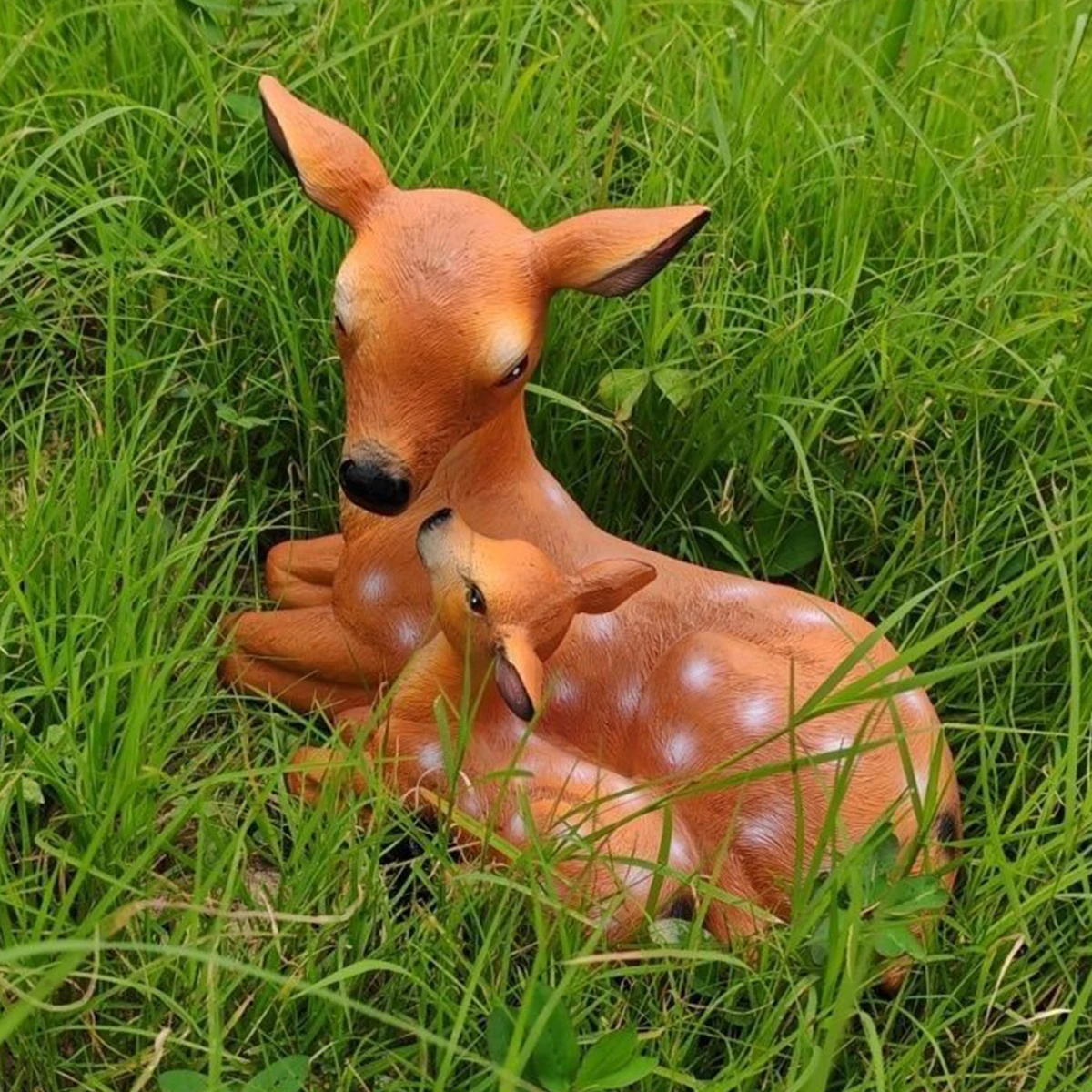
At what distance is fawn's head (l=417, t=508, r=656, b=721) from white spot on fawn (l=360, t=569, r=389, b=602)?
0.14 metres

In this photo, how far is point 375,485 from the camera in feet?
5.10

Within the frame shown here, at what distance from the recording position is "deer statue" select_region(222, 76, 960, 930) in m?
1.54

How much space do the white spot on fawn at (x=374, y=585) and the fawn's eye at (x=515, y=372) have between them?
0.87 feet

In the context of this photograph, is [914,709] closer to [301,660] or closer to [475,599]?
[475,599]

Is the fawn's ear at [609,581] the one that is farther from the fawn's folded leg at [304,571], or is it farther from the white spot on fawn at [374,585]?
the fawn's folded leg at [304,571]

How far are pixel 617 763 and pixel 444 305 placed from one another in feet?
1.60

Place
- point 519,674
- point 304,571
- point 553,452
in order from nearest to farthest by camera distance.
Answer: point 519,674
point 304,571
point 553,452

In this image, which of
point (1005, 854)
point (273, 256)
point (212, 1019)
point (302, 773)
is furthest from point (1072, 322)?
point (212, 1019)

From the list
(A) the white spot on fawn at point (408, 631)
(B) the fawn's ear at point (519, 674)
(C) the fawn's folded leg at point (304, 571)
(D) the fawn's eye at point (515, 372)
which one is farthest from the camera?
(C) the fawn's folded leg at point (304, 571)

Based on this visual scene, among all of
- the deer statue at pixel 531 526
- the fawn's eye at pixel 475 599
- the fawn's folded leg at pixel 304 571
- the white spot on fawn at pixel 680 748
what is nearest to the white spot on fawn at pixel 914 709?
the deer statue at pixel 531 526

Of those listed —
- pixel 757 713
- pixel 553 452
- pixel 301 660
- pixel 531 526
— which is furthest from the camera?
pixel 553 452

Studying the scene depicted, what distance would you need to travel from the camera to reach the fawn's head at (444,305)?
1.54 meters

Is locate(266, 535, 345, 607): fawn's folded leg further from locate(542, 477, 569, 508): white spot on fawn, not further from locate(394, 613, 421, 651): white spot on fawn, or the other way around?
locate(542, 477, 569, 508): white spot on fawn

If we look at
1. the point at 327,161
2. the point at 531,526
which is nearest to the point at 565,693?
the point at 531,526
